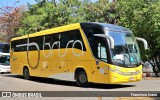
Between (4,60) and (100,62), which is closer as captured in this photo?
(100,62)

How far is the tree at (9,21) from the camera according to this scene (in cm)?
5029

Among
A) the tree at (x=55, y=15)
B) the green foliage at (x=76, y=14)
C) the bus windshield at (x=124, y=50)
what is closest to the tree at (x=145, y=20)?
the green foliage at (x=76, y=14)

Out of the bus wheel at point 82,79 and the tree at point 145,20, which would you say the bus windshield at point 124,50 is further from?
the tree at point 145,20

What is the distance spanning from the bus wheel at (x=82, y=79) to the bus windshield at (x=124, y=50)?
7.15ft

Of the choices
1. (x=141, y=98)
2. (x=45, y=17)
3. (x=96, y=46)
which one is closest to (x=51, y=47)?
(x=96, y=46)

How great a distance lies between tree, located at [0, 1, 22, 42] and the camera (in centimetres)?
5029

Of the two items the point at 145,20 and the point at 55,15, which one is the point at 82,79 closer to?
the point at 145,20

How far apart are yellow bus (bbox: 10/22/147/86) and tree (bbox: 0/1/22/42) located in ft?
96.0

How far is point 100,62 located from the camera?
16.8 m

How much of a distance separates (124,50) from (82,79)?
2.73 m

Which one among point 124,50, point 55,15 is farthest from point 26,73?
point 55,15

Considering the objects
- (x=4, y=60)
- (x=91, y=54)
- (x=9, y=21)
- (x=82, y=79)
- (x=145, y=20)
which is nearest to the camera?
(x=91, y=54)

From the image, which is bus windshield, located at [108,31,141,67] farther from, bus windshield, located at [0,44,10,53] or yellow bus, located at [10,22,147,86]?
bus windshield, located at [0,44,10,53]

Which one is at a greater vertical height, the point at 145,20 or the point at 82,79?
the point at 145,20
